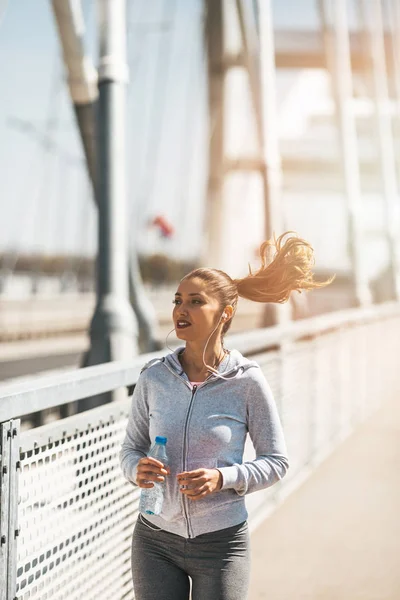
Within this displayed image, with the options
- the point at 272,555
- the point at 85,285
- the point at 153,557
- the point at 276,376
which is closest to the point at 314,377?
the point at 276,376

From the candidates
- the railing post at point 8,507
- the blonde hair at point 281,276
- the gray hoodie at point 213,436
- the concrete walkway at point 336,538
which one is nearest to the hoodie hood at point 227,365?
the gray hoodie at point 213,436

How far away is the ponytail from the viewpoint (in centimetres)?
240

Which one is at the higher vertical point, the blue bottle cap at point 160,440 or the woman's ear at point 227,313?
the woman's ear at point 227,313

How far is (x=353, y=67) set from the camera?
37.5m

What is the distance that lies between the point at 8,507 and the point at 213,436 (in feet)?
2.12

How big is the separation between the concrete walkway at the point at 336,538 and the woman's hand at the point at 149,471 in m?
2.06

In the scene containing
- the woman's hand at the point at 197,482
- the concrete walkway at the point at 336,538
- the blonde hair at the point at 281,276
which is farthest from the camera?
the concrete walkway at the point at 336,538

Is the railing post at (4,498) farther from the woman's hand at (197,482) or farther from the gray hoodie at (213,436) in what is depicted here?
the woman's hand at (197,482)

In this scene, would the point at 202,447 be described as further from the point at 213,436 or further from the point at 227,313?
the point at 227,313

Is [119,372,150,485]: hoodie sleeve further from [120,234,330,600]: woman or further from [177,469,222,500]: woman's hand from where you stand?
[177,469,222,500]: woman's hand

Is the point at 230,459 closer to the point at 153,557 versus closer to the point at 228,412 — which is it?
the point at 228,412

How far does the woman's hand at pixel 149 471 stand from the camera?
2.10 m

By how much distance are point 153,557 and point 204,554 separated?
13cm

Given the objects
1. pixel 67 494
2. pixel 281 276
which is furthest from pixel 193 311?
pixel 67 494
